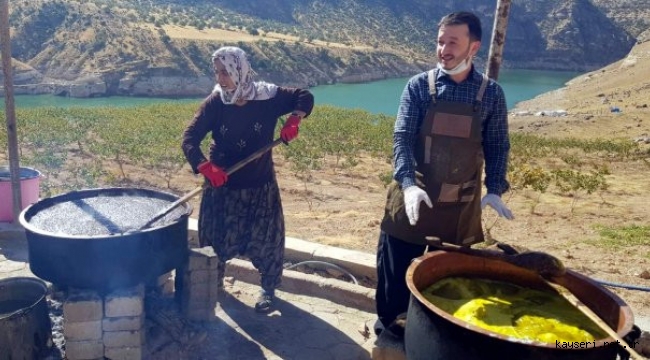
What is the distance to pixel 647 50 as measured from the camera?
39.0 meters

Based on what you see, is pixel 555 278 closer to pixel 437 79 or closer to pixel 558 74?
pixel 437 79

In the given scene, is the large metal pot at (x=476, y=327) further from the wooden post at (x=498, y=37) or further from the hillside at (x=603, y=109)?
the hillside at (x=603, y=109)

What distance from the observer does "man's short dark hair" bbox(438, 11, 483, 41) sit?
2.60 meters

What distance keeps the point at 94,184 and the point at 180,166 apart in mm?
1881

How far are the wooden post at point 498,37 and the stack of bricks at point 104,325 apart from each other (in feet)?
10.3

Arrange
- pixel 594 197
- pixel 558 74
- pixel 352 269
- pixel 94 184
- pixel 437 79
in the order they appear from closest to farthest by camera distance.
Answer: pixel 437 79 < pixel 352 269 < pixel 94 184 < pixel 594 197 < pixel 558 74

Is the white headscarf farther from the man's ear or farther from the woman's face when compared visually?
the man's ear

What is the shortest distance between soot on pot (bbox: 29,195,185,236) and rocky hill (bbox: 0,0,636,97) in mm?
29806

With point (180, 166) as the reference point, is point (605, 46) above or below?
above

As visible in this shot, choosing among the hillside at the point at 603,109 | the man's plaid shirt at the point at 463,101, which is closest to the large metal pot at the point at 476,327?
the man's plaid shirt at the point at 463,101

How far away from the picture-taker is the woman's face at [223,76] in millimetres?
3380

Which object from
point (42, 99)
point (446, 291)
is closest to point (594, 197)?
point (446, 291)

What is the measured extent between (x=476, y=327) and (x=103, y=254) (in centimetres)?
195

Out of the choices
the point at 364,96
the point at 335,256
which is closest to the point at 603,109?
the point at 364,96
